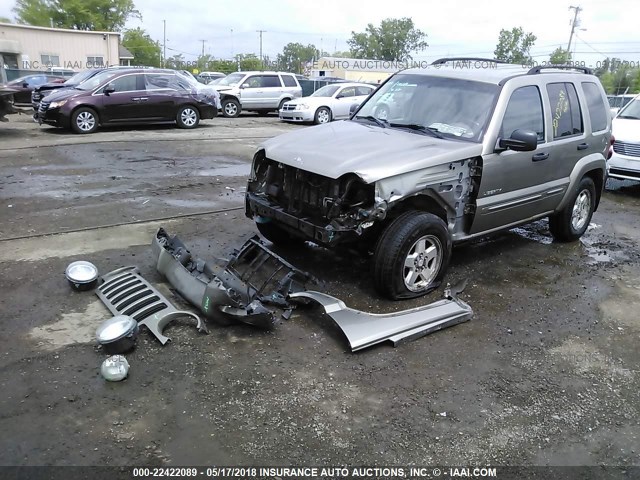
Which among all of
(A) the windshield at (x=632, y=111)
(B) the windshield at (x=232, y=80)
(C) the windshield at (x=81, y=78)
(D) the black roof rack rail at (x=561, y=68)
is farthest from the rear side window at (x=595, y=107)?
(B) the windshield at (x=232, y=80)

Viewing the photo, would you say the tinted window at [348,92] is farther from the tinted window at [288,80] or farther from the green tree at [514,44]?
the green tree at [514,44]

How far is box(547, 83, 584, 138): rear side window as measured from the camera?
5.72 meters

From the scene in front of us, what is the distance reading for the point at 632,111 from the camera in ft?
36.2

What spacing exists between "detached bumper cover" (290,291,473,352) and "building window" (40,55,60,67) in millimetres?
39195

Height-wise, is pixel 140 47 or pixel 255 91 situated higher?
pixel 140 47

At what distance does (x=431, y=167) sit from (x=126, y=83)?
12406 mm

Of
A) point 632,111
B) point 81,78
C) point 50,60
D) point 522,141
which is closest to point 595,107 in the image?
point 522,141

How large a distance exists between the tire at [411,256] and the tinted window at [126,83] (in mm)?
12342

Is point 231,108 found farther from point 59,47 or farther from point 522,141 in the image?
point 59,47

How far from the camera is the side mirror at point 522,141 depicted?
4797 mm

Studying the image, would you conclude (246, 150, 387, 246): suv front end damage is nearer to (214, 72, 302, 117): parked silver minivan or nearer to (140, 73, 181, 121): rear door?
(140, 73, 181, 121): rear door

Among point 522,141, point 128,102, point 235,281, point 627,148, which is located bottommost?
point 235,281

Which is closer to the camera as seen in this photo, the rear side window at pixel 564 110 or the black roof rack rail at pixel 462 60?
the rear side window at pixel 564 110

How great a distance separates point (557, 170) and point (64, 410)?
526cm
